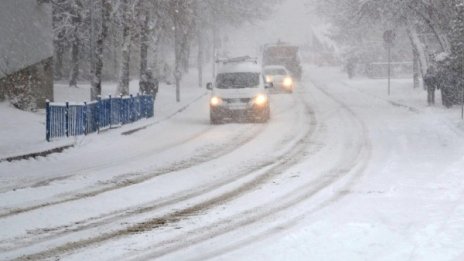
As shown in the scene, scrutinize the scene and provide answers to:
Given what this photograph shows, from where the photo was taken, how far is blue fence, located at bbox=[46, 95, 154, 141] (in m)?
15.8

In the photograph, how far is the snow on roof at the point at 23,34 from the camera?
21.1 m

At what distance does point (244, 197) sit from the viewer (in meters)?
9.42

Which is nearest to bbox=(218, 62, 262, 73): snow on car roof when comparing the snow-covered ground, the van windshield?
the van windshield

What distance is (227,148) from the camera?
15070mm

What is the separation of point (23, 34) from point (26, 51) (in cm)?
59

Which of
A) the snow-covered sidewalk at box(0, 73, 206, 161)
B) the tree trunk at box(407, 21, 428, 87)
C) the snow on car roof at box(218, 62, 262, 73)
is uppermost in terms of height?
the tree trunk at box(407, 21, 428, 87)

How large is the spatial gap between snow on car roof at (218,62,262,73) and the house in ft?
21.6

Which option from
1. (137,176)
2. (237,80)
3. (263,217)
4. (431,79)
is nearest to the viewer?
(263,217)

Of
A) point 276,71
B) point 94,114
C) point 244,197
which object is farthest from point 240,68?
point 276,71

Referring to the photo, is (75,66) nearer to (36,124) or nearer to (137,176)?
(36,124)

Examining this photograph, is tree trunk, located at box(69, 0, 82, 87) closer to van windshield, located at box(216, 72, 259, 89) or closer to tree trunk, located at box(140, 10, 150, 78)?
tree trunk, located at box(140, 10, 150, 78)

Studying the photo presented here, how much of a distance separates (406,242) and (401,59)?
156 feet

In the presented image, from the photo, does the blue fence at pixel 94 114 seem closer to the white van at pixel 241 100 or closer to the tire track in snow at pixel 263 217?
the white van at pixel 241 100

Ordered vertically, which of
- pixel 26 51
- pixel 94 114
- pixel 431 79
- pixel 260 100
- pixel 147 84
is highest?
pixel 26 51
